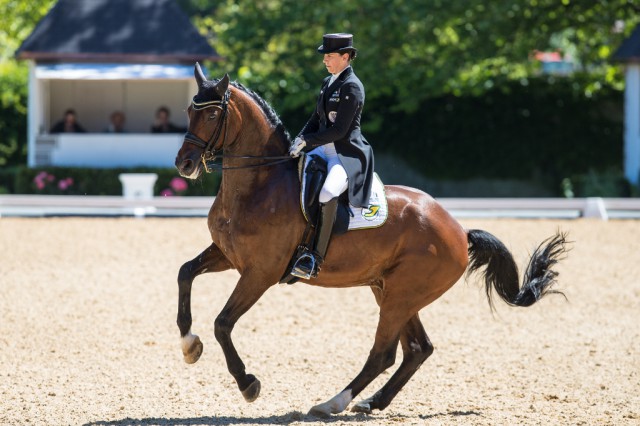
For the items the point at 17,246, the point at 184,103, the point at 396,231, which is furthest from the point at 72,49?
the point at 396,231

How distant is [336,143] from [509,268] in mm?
1724

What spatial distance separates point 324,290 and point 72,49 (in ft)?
39.3

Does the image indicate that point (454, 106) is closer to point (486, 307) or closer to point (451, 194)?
point (451, 194)

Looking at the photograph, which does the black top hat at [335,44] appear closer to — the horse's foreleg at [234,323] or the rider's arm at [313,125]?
the rider's arm at [313,125]

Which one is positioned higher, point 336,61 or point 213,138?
point 336,61

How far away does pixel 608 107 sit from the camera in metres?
25.0

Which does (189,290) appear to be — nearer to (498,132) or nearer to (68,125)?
(68,125)

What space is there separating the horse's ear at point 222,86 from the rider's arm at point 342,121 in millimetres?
627

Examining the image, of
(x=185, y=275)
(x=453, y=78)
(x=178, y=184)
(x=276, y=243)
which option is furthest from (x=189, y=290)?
(x=453, y=78)

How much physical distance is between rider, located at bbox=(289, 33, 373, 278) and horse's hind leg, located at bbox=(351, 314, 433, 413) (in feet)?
3.07

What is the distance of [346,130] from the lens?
268 inches

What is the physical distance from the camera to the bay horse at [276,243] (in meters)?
6.62

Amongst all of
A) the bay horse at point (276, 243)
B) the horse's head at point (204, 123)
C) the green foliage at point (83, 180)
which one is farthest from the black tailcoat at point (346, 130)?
the green foliage at point (83, 180)

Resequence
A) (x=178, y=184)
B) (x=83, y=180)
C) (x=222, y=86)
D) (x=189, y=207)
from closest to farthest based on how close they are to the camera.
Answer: (x=222, y=86) → (x=189, y=207) → (x=178, y=184) → (x=83, y=180)
